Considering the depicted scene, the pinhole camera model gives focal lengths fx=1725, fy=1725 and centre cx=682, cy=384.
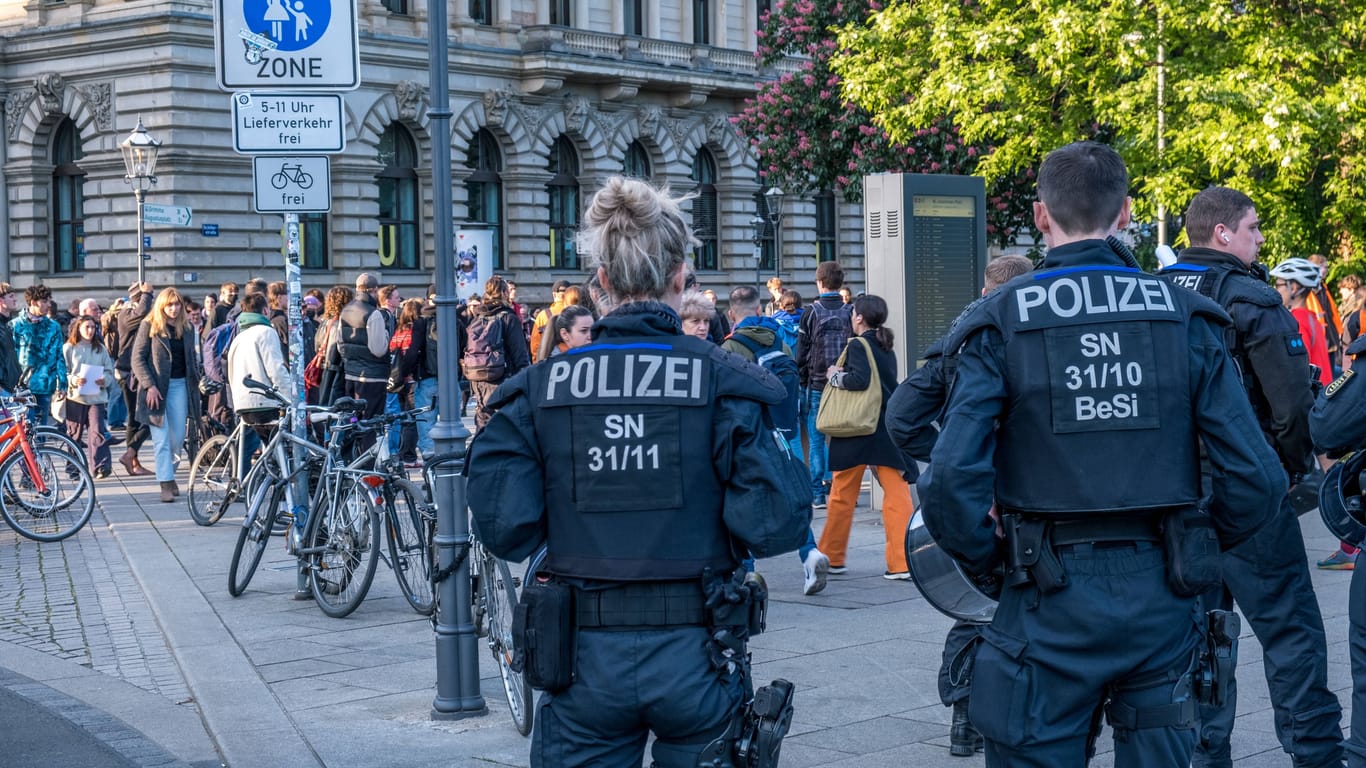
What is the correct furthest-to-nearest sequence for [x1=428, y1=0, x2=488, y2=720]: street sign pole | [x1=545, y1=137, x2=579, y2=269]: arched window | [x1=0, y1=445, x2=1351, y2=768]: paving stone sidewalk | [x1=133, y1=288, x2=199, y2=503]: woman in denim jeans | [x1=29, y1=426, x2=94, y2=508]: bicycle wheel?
[x1=545, y1=137, x2=579, y2=269]: arched window, [x1=133, y1=288, x2=199, y2=503]: woman in denim jeans, [x1=29, y1=426, x2=94, y2=508]: bicycle wheel, [x1=428, y1=0, x2=488, y2=720]: street sign pole, [x1=0, y1=445, x2=1351, y2=768]: paving stone sidewalk

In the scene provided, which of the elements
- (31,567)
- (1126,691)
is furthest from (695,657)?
(31,567)

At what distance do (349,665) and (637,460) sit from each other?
4.59 m

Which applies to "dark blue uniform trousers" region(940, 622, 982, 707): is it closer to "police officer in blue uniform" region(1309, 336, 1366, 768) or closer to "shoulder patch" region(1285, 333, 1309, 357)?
"police officer in blue uniform" region(1309, 336, 1366, 768)

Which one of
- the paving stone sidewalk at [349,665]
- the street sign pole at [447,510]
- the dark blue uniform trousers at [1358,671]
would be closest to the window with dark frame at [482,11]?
the paving stone sidewalk at [349,665]

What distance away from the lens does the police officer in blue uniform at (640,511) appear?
146 inches

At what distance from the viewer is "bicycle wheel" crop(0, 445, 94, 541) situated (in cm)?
1285

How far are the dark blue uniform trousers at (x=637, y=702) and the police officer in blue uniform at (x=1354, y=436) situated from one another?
7.05ft

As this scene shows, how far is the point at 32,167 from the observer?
36.7m

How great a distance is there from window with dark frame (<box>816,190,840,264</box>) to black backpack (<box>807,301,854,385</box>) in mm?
36997

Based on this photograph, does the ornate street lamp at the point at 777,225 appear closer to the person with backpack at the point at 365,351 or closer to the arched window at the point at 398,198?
the arched window at the point at 398,198

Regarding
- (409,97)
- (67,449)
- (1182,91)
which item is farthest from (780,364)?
(409,97)

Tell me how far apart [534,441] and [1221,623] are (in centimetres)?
167

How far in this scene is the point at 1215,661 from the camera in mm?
4043

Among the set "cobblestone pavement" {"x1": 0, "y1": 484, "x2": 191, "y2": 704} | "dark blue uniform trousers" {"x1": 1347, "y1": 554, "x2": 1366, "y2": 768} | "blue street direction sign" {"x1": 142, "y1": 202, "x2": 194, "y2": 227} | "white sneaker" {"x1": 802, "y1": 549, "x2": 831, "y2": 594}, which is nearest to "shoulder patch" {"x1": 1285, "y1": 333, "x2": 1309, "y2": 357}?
"dark blue uniform trousers" {"x1": 1347, "y1": 554, "x2": 1366, "y2": 768}
